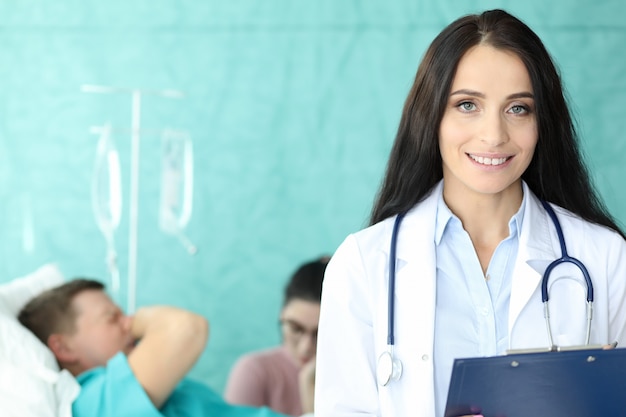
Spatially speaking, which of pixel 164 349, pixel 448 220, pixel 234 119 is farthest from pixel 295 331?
pixel 448 220

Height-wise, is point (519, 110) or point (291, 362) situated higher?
point (519, 110)

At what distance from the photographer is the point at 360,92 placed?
395cm

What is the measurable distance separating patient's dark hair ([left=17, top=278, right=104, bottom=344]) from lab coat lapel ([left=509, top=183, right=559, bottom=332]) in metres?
1.58

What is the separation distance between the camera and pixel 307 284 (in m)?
3.35

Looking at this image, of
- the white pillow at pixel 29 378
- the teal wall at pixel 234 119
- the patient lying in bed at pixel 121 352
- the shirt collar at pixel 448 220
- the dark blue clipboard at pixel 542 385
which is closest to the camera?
the dark blue clipboard at pixel 542 385

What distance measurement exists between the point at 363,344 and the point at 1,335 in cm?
129

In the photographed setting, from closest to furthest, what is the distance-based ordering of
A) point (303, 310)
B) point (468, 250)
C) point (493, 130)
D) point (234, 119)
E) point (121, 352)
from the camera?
point (493, 130) → point (468, 250) → point (121, 352) → point (303, 310) → point (234, 119)

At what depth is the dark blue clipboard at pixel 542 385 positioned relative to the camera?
141 cm

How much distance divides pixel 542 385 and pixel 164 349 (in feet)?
4.61

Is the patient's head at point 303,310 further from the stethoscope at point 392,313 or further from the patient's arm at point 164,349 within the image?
the stethoscope at point 392,313

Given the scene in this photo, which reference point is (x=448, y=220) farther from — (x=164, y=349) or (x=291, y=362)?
(x=291, y=362)

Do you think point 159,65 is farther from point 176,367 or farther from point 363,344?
point 363,344

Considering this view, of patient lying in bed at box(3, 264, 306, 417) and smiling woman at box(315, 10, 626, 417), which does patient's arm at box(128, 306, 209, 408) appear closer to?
patient lying in bed at box(3, 264, 306, 417)

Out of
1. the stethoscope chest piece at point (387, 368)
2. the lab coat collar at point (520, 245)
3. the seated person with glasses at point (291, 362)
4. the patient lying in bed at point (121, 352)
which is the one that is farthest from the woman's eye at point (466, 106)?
the seated person with glasses at point (291, 362)
